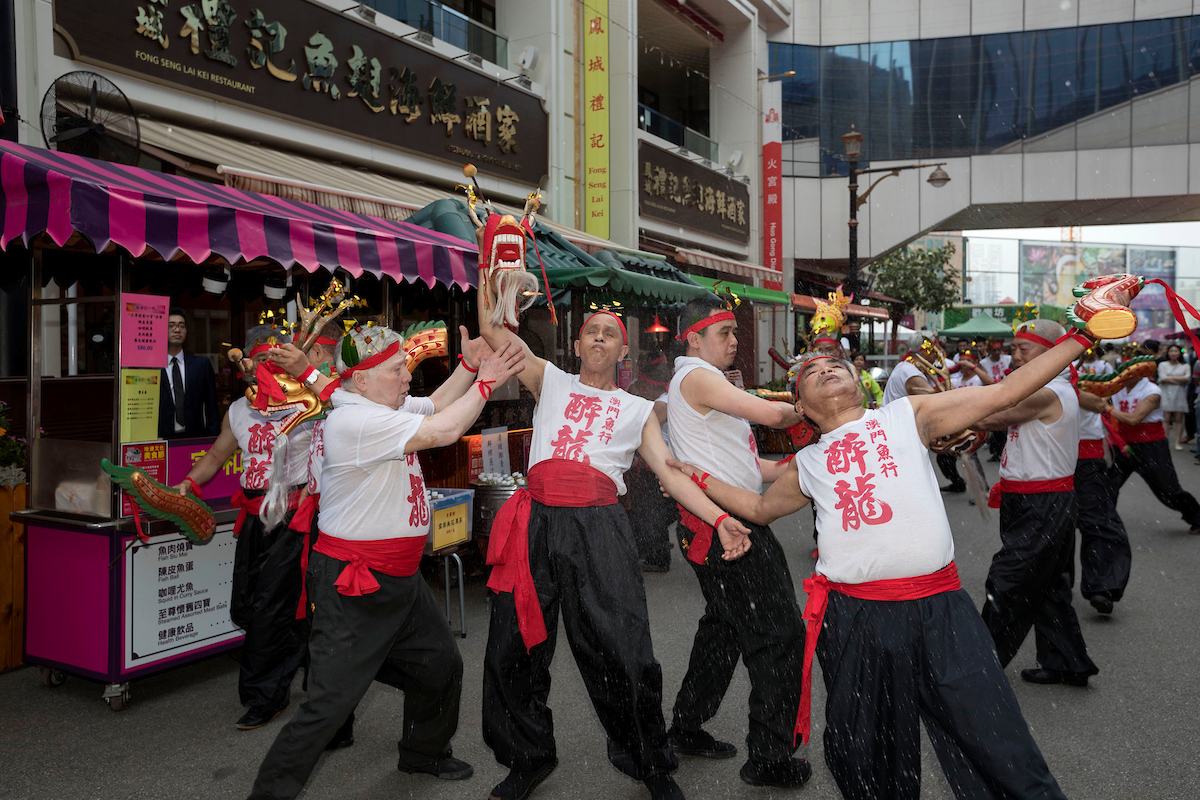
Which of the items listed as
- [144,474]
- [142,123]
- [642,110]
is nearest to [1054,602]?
[144,474]

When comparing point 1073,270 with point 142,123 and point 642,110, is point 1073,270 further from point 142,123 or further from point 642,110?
point 142,123

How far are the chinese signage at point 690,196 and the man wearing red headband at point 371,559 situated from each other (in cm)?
1419

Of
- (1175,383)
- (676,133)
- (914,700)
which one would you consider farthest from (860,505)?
(676,133)

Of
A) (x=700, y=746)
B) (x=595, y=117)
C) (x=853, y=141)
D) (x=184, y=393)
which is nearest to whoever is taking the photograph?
(x=700, y=746)

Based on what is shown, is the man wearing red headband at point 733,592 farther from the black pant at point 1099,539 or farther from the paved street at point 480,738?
the black pant at point 1099,539

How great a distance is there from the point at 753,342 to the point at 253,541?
65.8 feet

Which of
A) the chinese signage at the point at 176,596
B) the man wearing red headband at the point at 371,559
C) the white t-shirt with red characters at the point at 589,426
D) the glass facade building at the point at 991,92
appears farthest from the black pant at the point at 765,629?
the glass facade building at the point at 991,92

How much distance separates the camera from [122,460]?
15.6 feet

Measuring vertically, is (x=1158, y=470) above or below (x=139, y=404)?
below

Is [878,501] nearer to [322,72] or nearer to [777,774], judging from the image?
[777,774]

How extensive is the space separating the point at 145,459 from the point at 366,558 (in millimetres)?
2407

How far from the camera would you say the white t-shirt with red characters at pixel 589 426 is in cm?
345

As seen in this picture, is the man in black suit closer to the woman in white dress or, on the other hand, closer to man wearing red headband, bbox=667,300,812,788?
man wearing red headband, bbox=667,300,812,788

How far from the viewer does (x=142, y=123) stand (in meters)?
8.22
